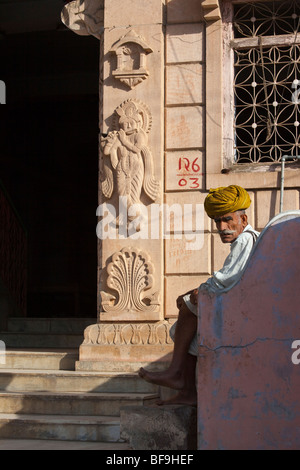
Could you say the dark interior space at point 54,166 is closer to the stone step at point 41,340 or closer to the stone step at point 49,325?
the stone step at point 49,325

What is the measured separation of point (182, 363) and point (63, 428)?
1352 millimetres

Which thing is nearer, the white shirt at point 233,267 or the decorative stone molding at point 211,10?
the white shirt at point 233,267

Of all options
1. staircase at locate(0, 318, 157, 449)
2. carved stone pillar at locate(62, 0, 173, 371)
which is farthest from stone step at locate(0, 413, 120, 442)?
carved stone pillar at locate(62, 0, 173, 371)

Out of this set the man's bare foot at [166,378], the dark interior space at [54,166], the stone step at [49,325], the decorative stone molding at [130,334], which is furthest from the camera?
the dark interior space at [54,166]

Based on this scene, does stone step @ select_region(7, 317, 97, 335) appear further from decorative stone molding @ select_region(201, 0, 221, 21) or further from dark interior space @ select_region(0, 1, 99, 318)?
dark interior space @ select_region(0, 1, 99, 318)

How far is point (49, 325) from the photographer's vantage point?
10102 millimetres

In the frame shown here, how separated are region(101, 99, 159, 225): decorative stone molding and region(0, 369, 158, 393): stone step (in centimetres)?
177

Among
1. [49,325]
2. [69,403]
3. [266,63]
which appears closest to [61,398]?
[69,403]

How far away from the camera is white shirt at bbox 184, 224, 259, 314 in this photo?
5.00 metres

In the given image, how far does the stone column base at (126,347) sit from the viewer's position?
7.38 meters

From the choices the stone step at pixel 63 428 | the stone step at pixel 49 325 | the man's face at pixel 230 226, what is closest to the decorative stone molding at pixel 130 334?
the stone step at pixel 63 428

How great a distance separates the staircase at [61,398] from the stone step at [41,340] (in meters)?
1.58

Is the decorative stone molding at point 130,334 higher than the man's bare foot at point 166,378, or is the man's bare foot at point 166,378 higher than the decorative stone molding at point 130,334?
the decorative stone molding at point 130,334
